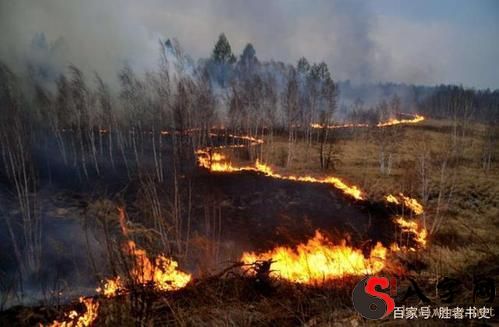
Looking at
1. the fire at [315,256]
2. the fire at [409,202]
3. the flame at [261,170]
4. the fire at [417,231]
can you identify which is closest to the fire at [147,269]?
the fire at [315,256]

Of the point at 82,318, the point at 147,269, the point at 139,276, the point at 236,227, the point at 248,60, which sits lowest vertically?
the point at 236,227

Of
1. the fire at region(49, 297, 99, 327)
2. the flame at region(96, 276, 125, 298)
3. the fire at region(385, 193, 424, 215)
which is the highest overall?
the flame at region(96, 276, 125, 298)

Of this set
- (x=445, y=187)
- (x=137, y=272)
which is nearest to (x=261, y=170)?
(x=445, y=187)

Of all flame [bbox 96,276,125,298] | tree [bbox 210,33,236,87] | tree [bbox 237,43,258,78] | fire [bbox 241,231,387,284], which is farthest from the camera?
tree [bbox 210,33,236,87]

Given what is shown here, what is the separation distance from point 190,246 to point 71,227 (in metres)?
9.99

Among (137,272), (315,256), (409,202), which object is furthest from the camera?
(409,202)

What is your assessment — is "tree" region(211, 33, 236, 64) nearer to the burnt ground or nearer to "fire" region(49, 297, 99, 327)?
the burnt ground

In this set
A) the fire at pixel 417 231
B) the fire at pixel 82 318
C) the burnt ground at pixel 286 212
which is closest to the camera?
the fire at pixel 82 318

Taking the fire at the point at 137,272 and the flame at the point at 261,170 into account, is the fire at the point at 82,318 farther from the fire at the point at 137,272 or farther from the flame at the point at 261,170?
the flame at the point at 261,170

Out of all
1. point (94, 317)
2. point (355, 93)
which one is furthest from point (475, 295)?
point (355, 93)

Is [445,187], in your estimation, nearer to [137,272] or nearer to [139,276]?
[139,276]

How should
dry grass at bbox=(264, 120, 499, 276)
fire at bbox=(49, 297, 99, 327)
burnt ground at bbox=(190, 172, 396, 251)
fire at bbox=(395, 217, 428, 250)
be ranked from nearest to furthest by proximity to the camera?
fire at bbox=(49, 297, 99, 327) → dry grass at bbox=(264, 120, 499, 276) → fire at bbox=(395, 217, 428, 250) → burnt ground at bbox=(190, 172, 396, 251)

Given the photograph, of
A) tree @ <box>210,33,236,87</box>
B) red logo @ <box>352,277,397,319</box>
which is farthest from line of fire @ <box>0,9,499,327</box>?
tree @ <box>210,33,236,87</box>

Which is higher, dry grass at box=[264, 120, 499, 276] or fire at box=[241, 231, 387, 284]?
dry grass at box=[264, 120, 499, 276]
